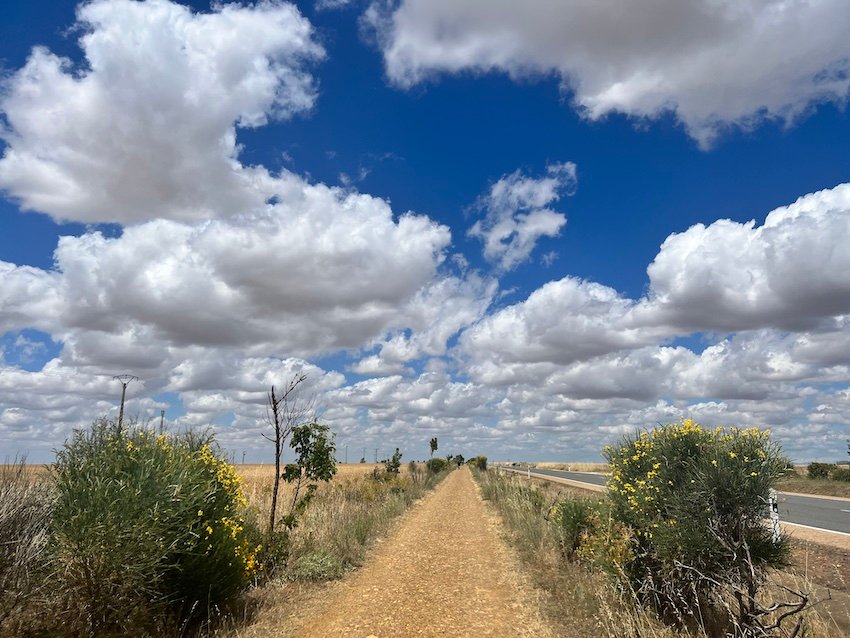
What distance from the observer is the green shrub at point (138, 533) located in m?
5.33

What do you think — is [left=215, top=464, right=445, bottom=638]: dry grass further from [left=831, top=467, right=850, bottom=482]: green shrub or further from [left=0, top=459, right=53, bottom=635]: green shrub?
[left=831, top=467, right=850, bottom=482]: green shrub

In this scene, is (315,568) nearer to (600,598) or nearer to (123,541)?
(600,598)

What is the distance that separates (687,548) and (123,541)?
20.6ft

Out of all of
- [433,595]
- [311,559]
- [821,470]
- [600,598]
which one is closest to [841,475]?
[821,470]

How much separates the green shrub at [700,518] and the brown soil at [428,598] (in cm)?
182

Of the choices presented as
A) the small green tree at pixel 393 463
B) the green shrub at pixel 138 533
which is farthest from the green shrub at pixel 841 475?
the green shrub at pixel 138 533

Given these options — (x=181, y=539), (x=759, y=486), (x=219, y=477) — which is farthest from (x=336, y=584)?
(x=759, y=486)

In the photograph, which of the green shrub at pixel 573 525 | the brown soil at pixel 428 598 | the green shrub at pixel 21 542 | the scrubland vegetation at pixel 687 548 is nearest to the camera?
the green shrub at pixel 21 542

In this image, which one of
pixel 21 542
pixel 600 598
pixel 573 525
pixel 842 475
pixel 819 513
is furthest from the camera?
pixel 842 475

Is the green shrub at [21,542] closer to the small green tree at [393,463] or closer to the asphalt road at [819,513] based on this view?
the asphalt road at [819,513]

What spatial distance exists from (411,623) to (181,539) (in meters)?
3.70

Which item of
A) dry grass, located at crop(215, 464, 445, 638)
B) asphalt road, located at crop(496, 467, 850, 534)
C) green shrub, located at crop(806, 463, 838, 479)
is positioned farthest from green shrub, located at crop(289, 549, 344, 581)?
green shrub, located at crop(806, 463, 838, 479)

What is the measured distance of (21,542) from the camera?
208 inches

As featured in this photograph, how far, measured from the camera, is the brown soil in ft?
25.9
